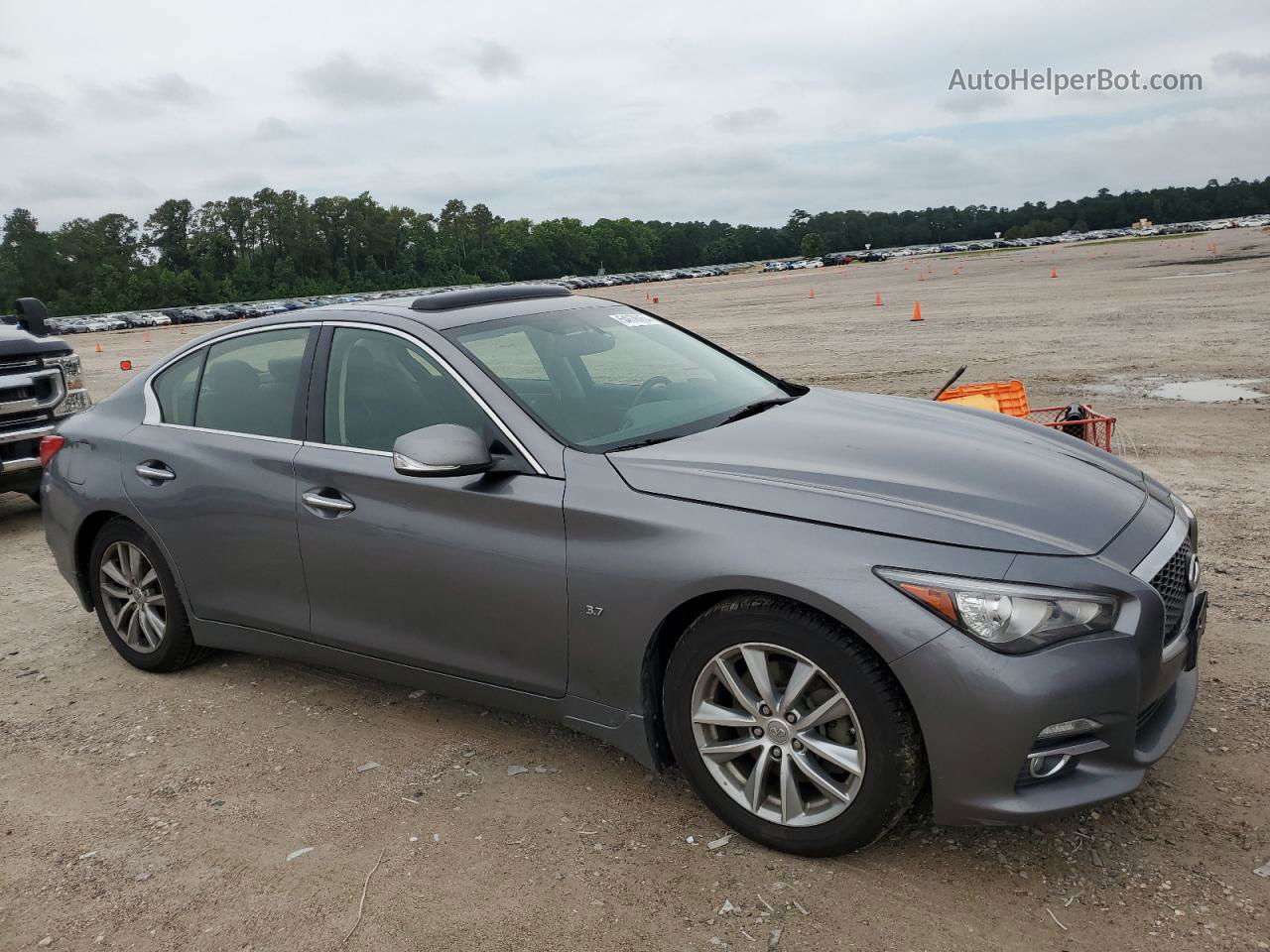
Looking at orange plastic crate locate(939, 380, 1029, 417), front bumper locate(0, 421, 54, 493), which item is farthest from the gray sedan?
front bumper locate(0, 421, 54, 493)

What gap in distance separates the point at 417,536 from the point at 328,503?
18.5 inches

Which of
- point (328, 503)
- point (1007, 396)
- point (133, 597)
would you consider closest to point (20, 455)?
point (133, 597)

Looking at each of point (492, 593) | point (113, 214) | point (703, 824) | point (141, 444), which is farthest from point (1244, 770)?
point (113, 214)

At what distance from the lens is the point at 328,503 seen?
13.2ft

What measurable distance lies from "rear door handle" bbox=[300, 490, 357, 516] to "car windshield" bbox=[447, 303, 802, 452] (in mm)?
731

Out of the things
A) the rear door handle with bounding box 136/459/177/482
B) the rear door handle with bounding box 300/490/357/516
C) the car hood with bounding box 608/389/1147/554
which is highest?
the car hood with bounding box 608/389/1147/554

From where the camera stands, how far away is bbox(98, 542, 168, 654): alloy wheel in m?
4.86

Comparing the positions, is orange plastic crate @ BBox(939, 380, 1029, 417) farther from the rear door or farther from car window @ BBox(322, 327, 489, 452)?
the rear door

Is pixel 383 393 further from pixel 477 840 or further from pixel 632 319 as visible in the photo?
pixel 477 840

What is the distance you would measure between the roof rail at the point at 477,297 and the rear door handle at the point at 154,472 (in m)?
1.35

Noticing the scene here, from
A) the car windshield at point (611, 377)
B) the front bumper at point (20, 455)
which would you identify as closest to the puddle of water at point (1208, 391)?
the car windshield at point (611, 377)

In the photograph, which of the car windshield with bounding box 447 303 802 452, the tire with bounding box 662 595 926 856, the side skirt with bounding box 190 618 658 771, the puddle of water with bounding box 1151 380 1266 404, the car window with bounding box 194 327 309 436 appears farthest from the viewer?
the puddle of water with bounding box 1151 380 1266 404

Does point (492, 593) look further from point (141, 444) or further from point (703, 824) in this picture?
point (141, 444)

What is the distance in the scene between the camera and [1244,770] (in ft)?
11.6
